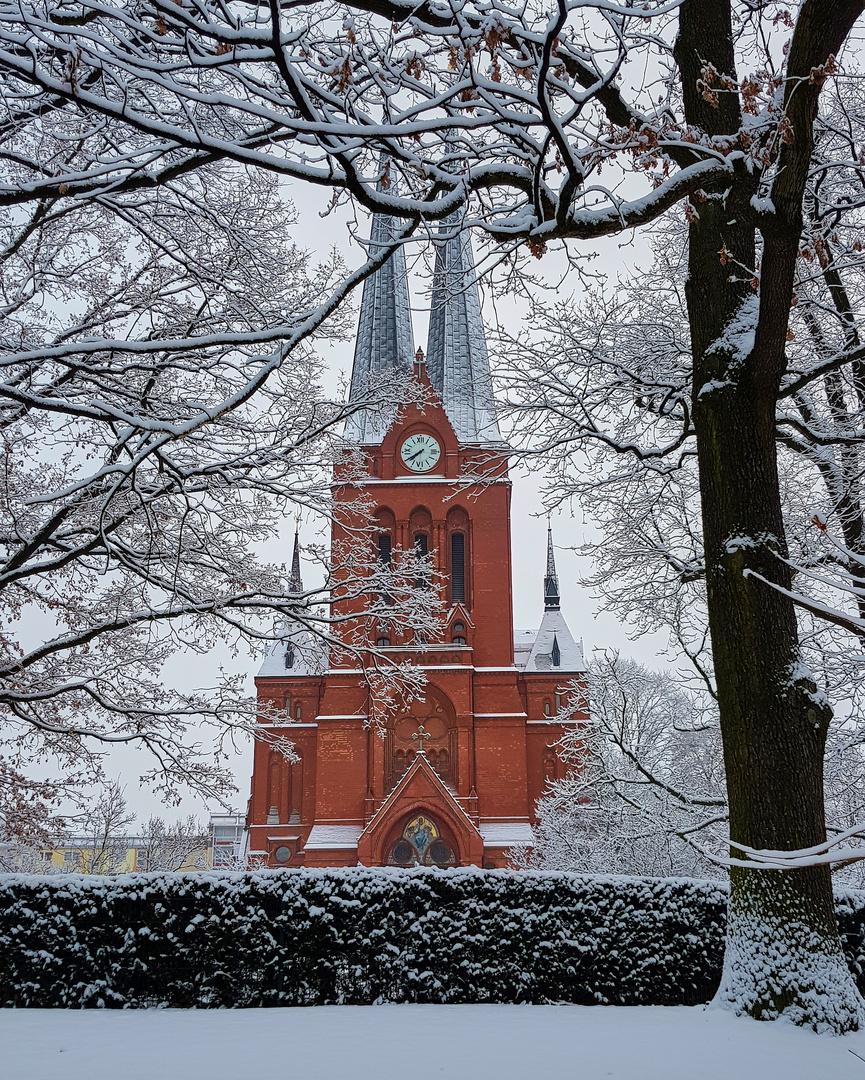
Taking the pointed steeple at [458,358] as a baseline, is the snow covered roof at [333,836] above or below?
below

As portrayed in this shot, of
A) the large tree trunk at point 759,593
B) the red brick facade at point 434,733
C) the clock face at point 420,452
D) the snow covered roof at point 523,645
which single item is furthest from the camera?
the snow covered roof at point 523,645

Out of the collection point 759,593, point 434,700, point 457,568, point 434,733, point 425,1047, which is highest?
point 457,568

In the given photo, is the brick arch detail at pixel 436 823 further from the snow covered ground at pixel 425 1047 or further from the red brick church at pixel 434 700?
the snow covered ground at pixel 425 1047

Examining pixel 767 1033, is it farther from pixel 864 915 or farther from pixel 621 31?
pixel 621 31

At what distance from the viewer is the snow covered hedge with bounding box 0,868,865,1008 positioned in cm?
879

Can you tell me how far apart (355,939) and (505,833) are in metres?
25.6

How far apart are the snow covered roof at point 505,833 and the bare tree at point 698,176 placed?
27115mm

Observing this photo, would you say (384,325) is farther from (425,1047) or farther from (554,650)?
(425,1047)

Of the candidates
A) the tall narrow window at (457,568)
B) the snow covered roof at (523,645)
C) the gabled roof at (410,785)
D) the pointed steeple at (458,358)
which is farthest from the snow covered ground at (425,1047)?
the snow covered roof at (523,645)

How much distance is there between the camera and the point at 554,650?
39.4 metres

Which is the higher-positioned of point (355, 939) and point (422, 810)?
point (422, 810)

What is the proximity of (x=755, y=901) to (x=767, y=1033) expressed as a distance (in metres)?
0.74

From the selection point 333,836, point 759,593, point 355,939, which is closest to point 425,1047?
point 355,939

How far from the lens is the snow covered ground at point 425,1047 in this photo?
5.37 m
